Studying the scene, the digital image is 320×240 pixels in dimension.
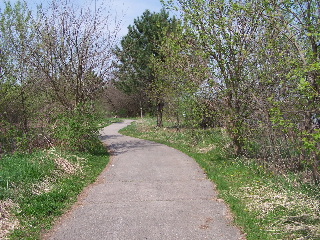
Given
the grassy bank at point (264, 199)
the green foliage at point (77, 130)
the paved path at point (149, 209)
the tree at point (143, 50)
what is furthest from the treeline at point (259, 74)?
the tree at point (143, 50)

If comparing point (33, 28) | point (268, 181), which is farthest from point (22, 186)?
point (33, 28)

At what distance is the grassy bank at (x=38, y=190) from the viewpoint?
5.64 metres

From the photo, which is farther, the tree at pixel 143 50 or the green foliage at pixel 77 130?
the tree at pixel 143 50

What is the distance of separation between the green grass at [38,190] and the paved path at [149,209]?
0.30 metres

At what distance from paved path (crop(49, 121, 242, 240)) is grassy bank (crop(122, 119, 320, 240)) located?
0.29m

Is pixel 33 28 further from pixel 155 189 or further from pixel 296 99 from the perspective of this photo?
pixel 296 99

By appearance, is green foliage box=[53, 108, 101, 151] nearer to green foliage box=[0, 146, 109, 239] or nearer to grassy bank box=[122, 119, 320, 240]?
green foliage box=[0, 146, 109, 239]

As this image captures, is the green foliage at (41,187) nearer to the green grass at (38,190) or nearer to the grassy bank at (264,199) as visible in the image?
the green grass at (38,190)

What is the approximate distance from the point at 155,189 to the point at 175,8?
19.8 feet

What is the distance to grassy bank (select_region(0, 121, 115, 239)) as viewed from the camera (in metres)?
5.64

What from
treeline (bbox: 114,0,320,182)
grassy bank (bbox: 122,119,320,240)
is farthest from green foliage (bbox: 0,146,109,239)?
treeline (bbox: 114,0,320,182)

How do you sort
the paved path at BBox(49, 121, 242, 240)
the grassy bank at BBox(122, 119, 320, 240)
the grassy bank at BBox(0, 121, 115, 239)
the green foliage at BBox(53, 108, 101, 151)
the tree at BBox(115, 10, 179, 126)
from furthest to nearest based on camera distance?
the tree at BBox(115, 10, 179, 126) < the green foliage at BBox(53, 108, 101, 151) < the grassy bank at BBox(0, 121, 115, 239) < the paved path at BBox(49, 121, 242, 240) < the grassy bank at BBox(122, 119, 320, 240)

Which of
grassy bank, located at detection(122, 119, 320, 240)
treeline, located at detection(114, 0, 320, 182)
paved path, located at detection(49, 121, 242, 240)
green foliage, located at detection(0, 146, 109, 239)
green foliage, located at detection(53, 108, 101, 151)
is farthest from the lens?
green foliage, located at detection(53, 108, 101, 151)

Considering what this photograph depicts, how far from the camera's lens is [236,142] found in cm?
1148
